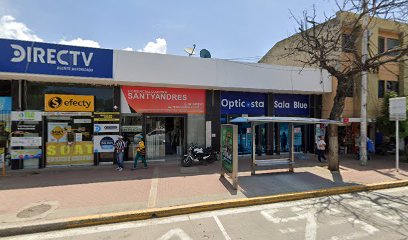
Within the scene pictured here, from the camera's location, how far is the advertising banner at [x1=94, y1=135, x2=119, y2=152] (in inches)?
420

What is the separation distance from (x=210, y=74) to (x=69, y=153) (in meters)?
7.59

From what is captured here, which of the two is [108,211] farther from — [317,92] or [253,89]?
[317,92]

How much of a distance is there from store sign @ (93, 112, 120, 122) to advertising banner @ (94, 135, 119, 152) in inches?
30.1

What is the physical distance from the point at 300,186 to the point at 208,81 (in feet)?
20.7

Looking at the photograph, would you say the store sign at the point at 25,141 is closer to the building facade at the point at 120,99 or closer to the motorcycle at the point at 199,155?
the building facade at the point at 120,99

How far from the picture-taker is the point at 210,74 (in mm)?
11305

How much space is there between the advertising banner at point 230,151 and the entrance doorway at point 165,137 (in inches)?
161

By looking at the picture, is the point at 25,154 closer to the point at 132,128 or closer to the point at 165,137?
the point at 132,128

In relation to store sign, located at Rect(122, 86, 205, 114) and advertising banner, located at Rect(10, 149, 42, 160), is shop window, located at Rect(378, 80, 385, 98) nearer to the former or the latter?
store sign, located at Rect(122, 86, 205, 114)

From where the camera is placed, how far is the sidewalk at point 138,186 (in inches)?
225

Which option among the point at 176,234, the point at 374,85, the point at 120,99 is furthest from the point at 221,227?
the point at 374,85

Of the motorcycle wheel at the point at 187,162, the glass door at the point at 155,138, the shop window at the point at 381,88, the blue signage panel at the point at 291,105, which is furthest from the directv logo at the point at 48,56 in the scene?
the shop window at the point at 381,88

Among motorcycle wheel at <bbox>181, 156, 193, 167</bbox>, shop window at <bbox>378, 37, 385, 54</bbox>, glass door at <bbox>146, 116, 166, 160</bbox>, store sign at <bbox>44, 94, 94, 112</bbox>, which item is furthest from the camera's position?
shop window at <bbox>378, 37, 385, 54</bbox>

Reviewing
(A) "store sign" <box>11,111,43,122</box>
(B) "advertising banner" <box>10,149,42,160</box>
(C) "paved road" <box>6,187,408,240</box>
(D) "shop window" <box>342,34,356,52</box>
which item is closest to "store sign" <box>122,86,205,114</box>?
(A) "store sign" <box>11,111,43,122</box>
